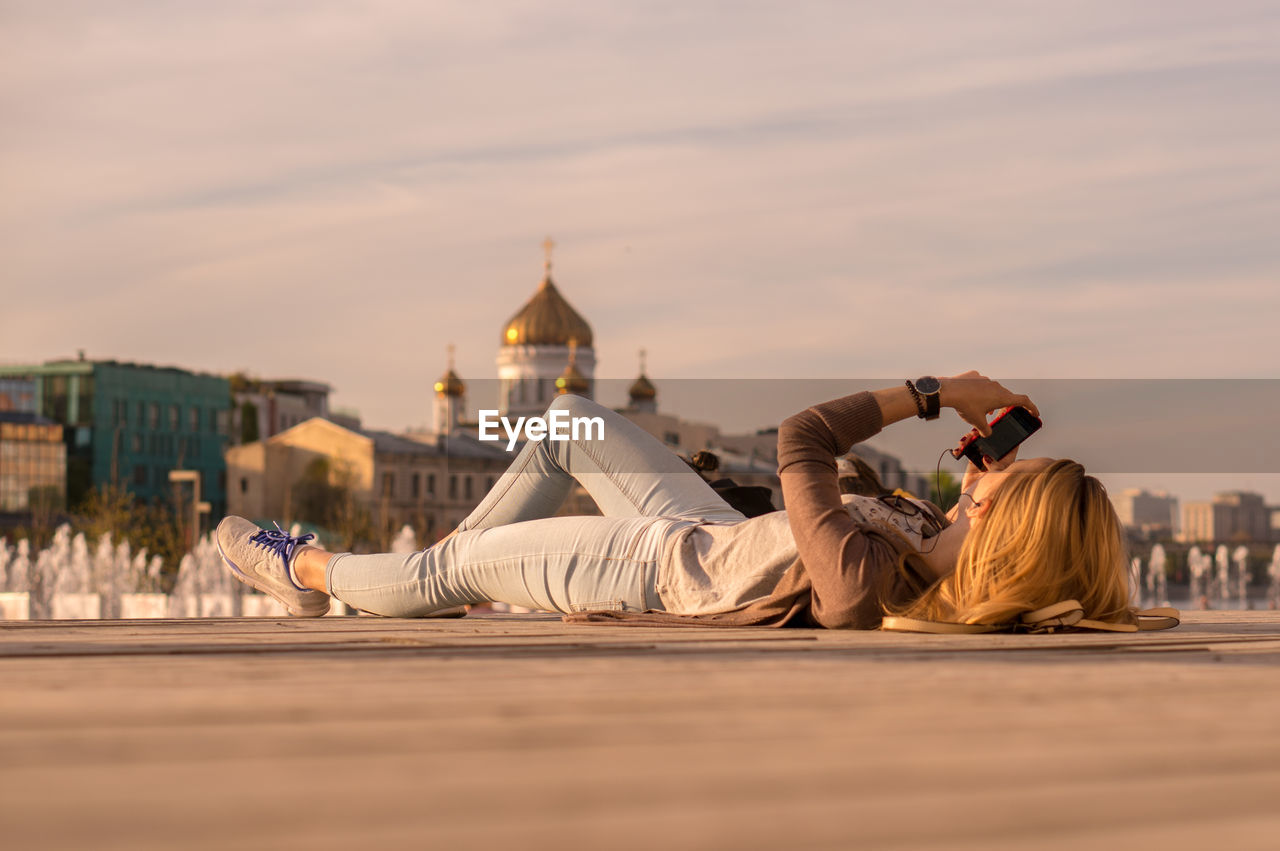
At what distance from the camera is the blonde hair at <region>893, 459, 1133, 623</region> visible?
3820 millimetres

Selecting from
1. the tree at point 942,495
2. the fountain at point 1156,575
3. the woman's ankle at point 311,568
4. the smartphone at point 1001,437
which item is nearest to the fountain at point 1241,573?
the fountain at point 1156,575

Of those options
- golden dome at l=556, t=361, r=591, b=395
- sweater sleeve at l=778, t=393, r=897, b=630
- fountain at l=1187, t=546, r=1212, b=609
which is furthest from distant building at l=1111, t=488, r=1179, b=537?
golden dome at l=556, t=361, r=591, b=395

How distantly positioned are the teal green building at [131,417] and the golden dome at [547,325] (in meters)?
17.4

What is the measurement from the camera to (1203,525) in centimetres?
9606

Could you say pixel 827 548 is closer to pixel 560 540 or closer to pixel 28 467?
pixel 560 540

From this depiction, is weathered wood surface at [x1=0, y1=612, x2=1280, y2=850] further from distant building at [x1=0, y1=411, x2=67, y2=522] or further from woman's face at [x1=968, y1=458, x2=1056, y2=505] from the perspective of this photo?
distant building at [x1=0, y1=411, x2=67, y2=522]

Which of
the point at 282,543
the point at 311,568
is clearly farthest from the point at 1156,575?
the point at 311,568

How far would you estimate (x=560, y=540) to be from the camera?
15.0 ft

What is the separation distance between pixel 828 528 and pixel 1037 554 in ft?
1.68

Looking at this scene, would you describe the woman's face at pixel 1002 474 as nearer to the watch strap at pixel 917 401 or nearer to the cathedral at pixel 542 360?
the watch strap at pixel 917 401

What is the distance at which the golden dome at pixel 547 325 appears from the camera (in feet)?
284

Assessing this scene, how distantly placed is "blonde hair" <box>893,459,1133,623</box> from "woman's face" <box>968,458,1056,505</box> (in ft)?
0.06

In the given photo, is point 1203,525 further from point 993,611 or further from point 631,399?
point 993,611

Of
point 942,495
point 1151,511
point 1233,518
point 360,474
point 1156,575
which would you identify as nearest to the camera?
point 942,495
